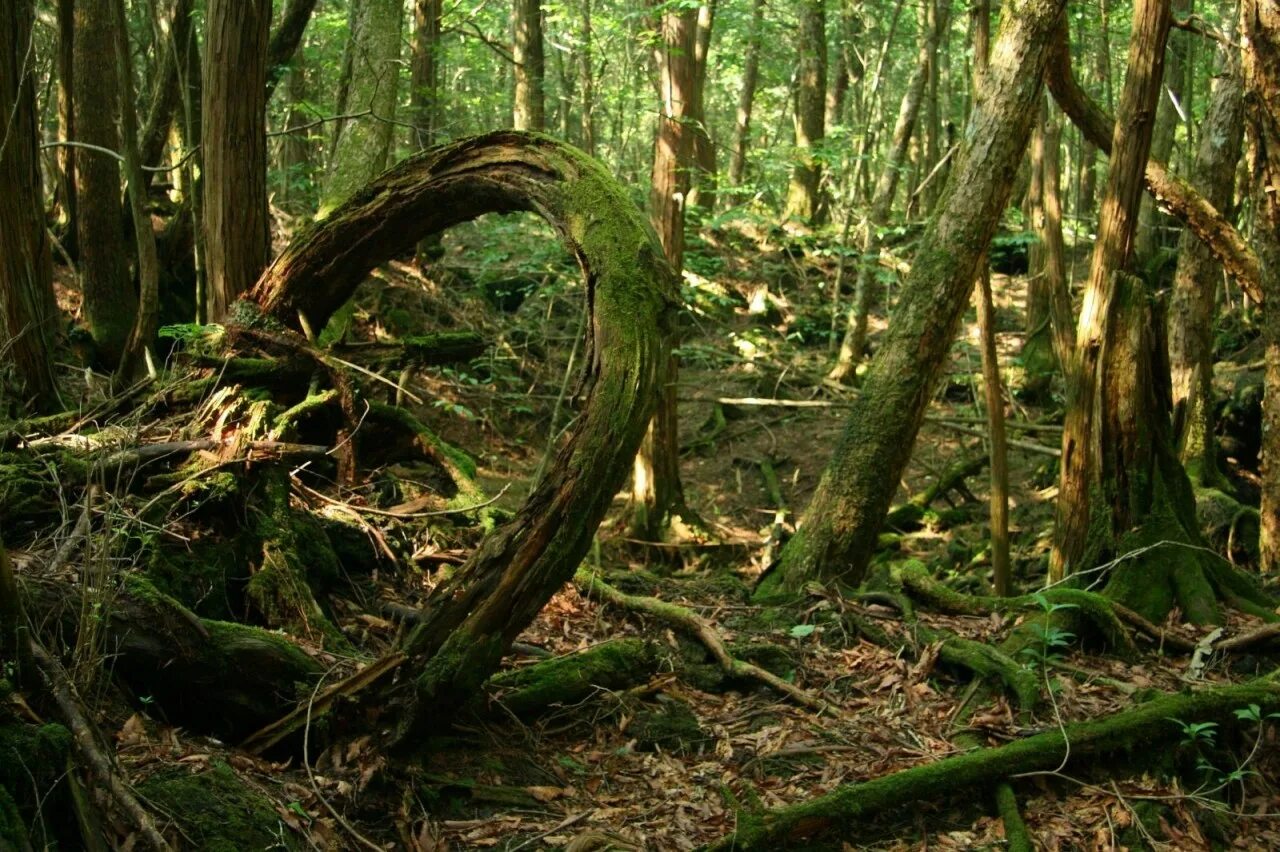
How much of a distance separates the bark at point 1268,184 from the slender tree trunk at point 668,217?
191 inches

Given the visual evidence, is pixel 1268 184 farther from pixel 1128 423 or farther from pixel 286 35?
pixel 286 35

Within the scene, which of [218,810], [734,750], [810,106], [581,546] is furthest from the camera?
[810,106]

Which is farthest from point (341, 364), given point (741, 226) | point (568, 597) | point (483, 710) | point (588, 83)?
point (741, 226)

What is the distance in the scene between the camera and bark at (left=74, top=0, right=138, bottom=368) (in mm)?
10219

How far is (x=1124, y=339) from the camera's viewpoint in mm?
6695

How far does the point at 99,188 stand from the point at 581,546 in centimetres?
828

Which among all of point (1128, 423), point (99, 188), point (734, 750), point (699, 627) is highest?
point (99, 188)

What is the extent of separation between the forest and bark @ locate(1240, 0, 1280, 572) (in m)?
0.02

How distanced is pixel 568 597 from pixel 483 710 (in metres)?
1.86

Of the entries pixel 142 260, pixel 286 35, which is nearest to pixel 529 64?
pixel 286 35

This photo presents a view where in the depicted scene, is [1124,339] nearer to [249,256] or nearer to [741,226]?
[249,256]

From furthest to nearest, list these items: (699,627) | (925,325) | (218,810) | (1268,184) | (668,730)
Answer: (925,325), (1268,184), (699,627), (668,730), (218,810)

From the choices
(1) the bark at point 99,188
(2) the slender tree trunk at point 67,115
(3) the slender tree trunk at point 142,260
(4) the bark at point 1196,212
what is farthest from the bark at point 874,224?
(2) the slender tree trunk at point 67,115

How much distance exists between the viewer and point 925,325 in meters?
7.10
